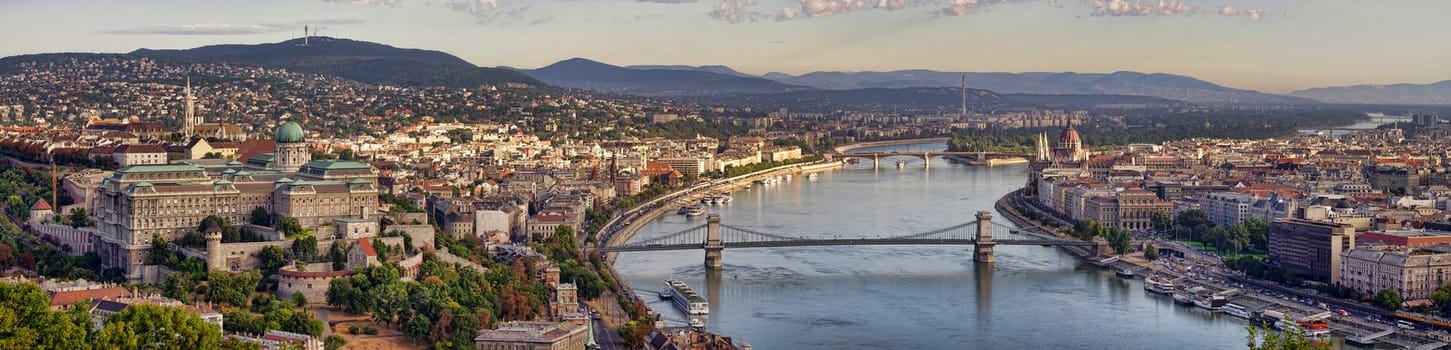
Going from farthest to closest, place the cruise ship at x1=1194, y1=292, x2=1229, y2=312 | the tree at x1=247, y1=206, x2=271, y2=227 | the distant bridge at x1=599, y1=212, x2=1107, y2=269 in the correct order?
the distant bridge at x1=599, y1=212, x2=1107, y2=269, the cruise ship at x1=1194, y1=292, x2=1229, y2=312, the tree at x1=247, y1=206, x2=271, y2=227

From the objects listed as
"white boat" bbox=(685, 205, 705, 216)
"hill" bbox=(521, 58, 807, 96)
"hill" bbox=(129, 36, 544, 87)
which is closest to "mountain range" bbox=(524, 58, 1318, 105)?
"hill" bbox=(521, 58, 807, 96)

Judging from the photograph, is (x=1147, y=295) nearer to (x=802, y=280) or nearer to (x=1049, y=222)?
(x=802, y=280)

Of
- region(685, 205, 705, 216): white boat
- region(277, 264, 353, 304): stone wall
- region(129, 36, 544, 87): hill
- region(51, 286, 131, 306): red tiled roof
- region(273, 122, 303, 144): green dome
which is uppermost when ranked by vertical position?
region(129, 36, 544, 87): hill

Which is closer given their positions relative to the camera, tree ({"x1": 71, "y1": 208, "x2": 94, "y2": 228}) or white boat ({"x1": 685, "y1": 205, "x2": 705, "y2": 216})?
tree ({"x1": 71, "y1": 208, "x2": 94, "y2": 228})

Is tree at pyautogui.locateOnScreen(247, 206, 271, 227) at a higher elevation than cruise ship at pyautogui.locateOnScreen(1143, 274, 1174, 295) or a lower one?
higher

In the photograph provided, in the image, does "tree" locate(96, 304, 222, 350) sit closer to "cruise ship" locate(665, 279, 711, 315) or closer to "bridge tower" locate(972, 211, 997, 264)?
"cruise ship" locate(665, 279, 711, 315)

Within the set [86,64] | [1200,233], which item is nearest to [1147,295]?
[1200,233]
